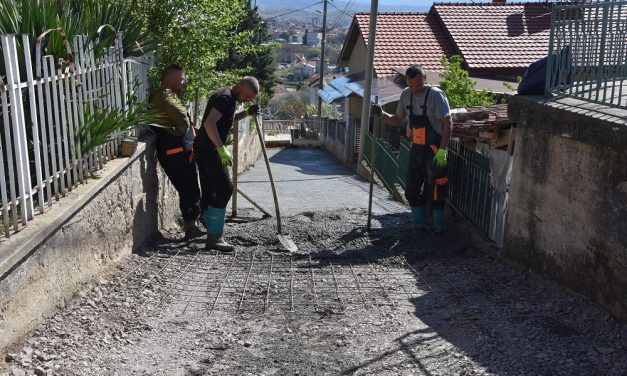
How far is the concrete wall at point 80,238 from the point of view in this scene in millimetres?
4125

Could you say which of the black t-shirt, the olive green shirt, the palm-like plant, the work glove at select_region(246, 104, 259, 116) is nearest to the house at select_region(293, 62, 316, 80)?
the work glove at select_region(246, 104, 259, 116)

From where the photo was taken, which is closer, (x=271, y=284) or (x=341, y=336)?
(x=341, y=336)

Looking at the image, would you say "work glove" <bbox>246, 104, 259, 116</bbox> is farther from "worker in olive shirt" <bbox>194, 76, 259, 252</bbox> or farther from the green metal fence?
the green metal fence

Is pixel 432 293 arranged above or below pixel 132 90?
below

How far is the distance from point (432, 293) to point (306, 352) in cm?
166

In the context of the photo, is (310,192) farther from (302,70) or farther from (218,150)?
(302,70)

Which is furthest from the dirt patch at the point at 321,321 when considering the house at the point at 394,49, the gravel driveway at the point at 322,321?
the house at the point at 394,49

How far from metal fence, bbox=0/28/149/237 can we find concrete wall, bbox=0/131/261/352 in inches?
5.0

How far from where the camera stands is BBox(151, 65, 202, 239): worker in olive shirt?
730cm

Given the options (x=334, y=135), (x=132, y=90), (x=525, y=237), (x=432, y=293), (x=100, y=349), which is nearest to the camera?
(x=100, y=349)

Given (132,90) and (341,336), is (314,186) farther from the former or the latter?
(341,336)

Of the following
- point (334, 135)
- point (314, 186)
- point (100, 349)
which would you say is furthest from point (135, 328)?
point (334, 135)

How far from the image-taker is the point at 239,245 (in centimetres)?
762

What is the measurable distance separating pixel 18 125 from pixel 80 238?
1.09m
